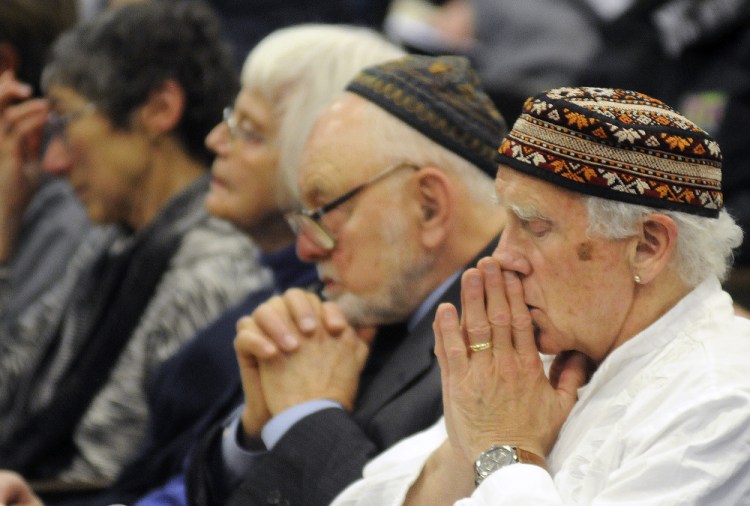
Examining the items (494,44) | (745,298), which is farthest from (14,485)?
(494,44)

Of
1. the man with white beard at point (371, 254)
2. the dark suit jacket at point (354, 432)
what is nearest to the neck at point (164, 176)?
the man with white beard at point (371, 254)

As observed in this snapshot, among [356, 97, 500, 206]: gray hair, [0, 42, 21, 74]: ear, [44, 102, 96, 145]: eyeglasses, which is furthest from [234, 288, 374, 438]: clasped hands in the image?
[0, 42, 21, 74]: ear

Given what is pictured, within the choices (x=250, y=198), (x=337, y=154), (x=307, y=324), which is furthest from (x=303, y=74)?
(x=307, y=324)

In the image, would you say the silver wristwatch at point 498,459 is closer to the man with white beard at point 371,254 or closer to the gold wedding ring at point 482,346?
the gold wedding ring at point 482,346

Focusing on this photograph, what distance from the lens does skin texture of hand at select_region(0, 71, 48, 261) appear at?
4820 mm

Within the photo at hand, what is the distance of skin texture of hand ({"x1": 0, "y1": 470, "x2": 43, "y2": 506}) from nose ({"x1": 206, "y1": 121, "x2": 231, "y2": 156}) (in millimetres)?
1249

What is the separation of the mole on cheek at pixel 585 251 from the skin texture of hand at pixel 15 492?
5.49 ft

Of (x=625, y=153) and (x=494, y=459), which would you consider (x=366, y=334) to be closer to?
(x=494, y=459)

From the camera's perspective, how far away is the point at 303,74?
3666 millimetres

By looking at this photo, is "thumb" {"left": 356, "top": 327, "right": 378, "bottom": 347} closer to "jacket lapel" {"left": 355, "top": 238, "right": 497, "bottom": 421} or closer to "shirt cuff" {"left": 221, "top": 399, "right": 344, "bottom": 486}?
"jacket lapel" {"left": 355, "top": 238, "right": 497, "bottom": 421}

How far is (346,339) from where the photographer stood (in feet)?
9.87

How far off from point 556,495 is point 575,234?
467 millimetres

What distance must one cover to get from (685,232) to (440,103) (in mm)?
1130

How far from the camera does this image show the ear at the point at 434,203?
Result: 9.93 ft
